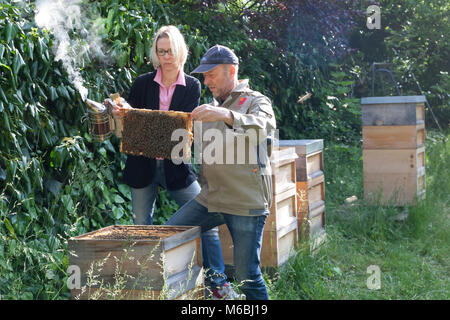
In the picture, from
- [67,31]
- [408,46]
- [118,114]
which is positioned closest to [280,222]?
[118,114]

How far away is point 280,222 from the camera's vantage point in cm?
386

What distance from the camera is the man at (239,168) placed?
8.82 feet

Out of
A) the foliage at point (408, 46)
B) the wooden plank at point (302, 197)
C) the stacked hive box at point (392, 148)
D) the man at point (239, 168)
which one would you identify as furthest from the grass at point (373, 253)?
the foliage at point (408, 46)

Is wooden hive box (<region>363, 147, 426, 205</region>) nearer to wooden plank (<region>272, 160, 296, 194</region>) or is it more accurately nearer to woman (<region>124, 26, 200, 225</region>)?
wooden plank (<region>272, 160, 296, 194</region>)

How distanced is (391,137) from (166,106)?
Answer: 2.91 m

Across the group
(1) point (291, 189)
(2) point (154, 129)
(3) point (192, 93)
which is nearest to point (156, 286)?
(2) point (154, 129)

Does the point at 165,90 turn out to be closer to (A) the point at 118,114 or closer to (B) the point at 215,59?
(A) the point at 118,114

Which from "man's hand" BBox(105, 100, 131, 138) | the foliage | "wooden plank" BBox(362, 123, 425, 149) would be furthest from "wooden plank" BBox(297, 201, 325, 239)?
the foliage

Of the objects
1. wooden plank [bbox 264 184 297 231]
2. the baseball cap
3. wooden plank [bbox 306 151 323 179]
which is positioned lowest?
wooden plank [bbox 264 184 297 231]

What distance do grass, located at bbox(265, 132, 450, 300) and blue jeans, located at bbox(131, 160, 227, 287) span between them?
1.43 ft

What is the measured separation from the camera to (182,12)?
17.1ft

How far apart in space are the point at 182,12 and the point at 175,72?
7.01 ft

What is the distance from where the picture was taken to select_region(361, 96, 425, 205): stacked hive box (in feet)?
17.8

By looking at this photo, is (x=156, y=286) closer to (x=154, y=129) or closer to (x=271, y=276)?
(x=154, y=129)
